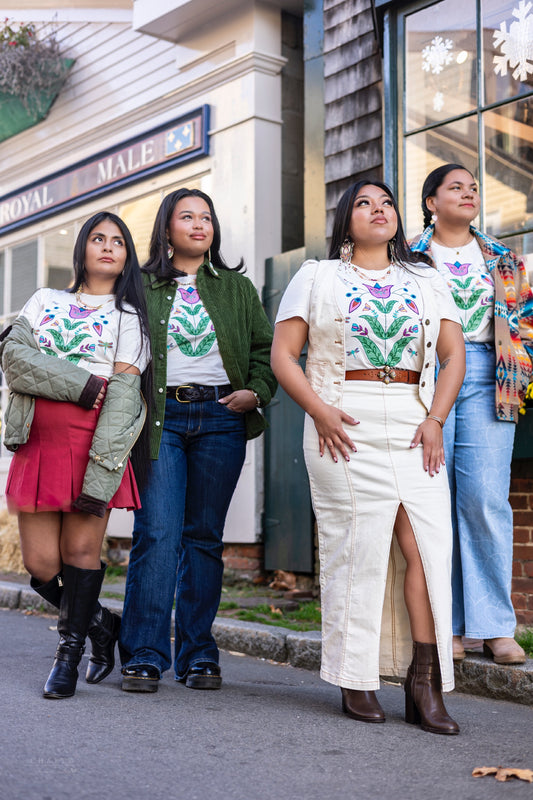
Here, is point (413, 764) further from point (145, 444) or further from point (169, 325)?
point (169, 325)

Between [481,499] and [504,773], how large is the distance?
1435 millimetres

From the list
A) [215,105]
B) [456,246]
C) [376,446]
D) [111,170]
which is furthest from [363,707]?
[111,170]

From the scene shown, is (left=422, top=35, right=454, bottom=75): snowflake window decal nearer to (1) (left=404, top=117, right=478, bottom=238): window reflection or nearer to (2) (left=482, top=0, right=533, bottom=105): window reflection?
(2) (left=482, top=0, right=533, bottom=105): window reflection

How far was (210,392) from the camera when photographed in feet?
12.8

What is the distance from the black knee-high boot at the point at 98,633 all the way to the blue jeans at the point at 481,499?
4.81ft

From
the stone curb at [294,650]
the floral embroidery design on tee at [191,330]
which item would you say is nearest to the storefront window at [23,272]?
the stone curb at [294,650]

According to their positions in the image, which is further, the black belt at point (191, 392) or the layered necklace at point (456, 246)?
the layered necklace at point (456, 246)

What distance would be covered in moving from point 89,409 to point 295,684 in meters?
1.62

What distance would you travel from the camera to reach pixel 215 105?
7.66 m

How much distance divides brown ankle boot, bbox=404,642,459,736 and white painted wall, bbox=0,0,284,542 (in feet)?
12.8

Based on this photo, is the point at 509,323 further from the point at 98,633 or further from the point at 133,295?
the point at 98,633

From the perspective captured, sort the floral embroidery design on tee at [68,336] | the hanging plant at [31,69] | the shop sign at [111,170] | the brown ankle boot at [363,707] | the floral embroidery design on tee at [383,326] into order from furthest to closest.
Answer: the hanging plant at [31,69] < the shop sign at [111,170] < the floral embroidery design on tee at [68,336] < the floral embroidery design on tee at [383,326] < the brown ankle boot at [363,707]

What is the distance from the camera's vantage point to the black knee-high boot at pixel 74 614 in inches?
141

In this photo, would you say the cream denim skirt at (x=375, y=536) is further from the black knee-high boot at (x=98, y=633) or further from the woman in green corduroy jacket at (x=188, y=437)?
the black knee-high boot at (x=98, y=633)
